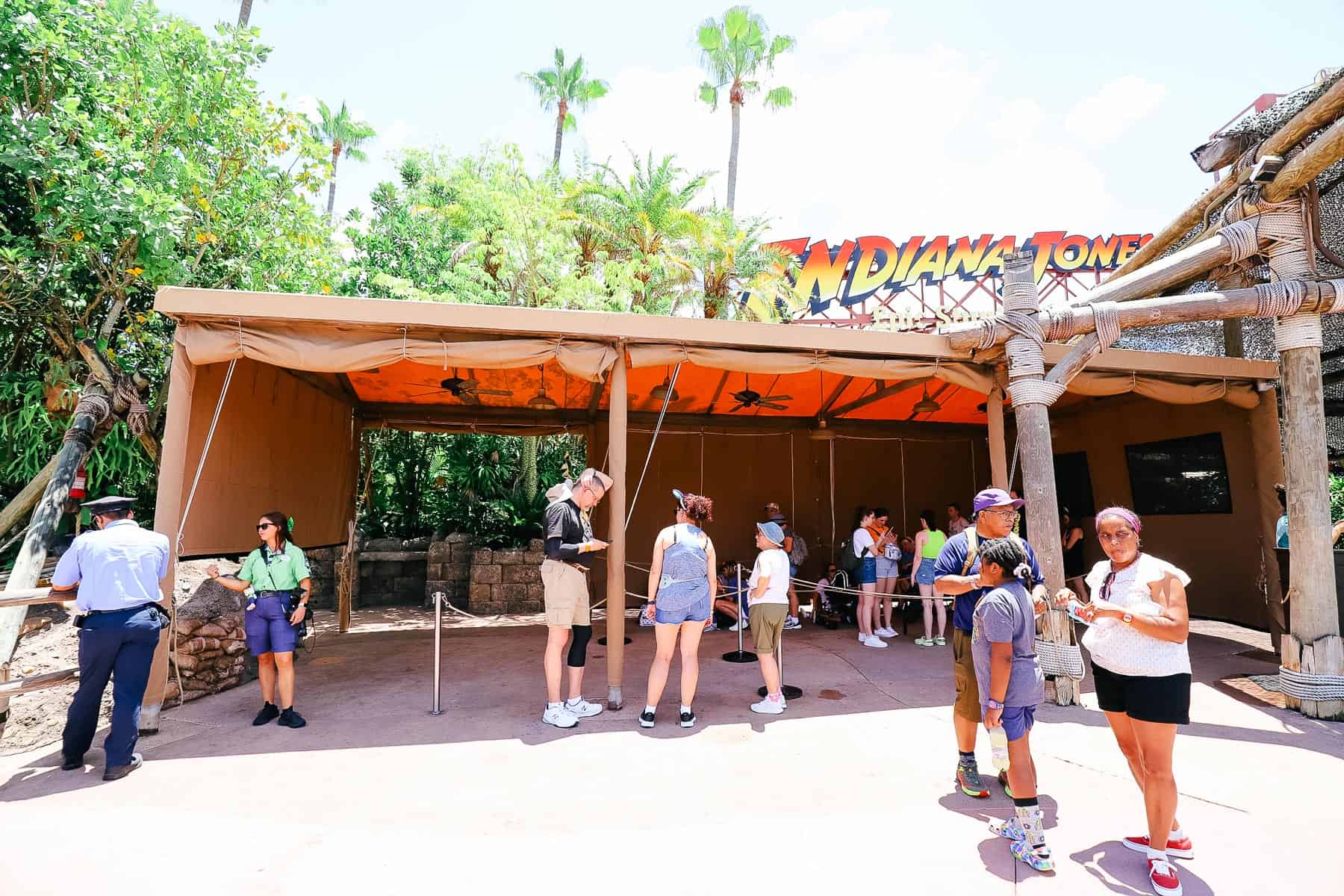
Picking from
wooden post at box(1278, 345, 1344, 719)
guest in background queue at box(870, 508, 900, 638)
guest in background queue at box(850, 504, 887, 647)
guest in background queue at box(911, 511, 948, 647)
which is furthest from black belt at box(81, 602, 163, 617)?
wooden post at box(1278, 345, 1344, 719)

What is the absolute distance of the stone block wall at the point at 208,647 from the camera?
5.29 metres

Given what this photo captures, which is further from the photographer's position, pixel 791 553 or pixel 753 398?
pixel 753 398

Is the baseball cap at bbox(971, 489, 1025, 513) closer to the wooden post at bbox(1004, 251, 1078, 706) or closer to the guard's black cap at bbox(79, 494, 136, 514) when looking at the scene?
the wooden post at bbox(1004, 251, 1078, 706)

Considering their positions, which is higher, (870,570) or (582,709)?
(870,570)

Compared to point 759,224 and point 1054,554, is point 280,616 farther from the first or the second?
point 759,224

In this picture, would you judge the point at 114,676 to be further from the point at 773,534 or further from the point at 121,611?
the point at 773,534

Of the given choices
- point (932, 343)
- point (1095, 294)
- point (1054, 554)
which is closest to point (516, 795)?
point (1054, 554)

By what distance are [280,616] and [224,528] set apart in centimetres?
156

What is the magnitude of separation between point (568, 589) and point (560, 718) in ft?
2.88

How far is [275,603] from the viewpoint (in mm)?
4574

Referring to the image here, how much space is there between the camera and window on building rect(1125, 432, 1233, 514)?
782 centimetres

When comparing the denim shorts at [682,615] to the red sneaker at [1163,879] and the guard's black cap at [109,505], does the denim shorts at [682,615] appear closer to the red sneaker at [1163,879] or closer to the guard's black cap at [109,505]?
the red sneaker at [1163,879]

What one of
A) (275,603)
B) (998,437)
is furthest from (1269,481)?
(275,603)

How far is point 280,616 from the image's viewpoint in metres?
4.57
